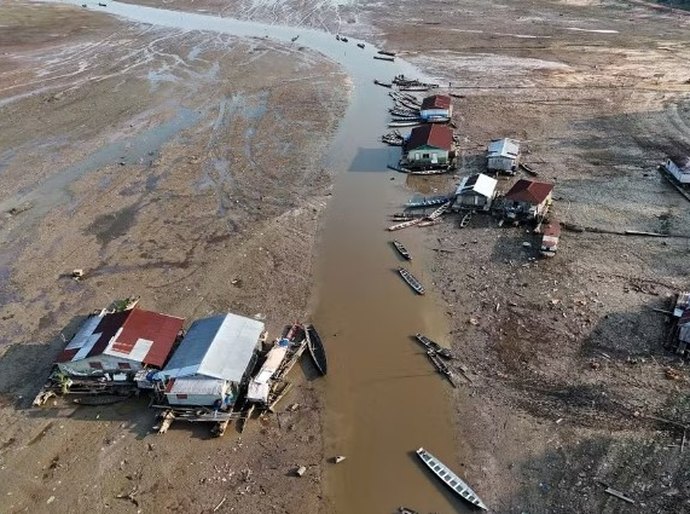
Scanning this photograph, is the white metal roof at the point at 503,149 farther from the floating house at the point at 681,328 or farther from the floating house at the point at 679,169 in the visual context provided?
the floating house at the point at 681,328

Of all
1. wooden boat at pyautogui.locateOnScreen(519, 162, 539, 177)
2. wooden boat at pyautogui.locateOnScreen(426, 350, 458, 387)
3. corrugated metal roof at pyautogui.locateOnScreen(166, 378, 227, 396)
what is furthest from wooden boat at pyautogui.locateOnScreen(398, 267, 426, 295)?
wooden boat at pyautogui.locateOnScreen(519, 162, 539, 177)

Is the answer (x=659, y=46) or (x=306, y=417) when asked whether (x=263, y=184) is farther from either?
(x=659, y=46)

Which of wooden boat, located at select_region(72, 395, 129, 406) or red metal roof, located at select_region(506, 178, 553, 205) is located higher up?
red metal roof, located at select_region(506, 178, 553, 205)

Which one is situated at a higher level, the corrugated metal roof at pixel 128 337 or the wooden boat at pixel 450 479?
the corrugated metal roof at pixel 128 337

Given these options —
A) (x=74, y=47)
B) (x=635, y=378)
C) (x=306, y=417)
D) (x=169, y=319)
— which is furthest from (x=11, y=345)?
(x=74, y=47)

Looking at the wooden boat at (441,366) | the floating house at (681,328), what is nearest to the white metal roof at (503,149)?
the floating house at (681,328)

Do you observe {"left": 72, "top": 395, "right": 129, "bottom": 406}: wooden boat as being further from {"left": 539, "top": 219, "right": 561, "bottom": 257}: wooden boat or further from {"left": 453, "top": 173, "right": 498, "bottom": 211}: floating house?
{"left": 453, "top": 173, "right": 498, "bottom": 211}: floating house
